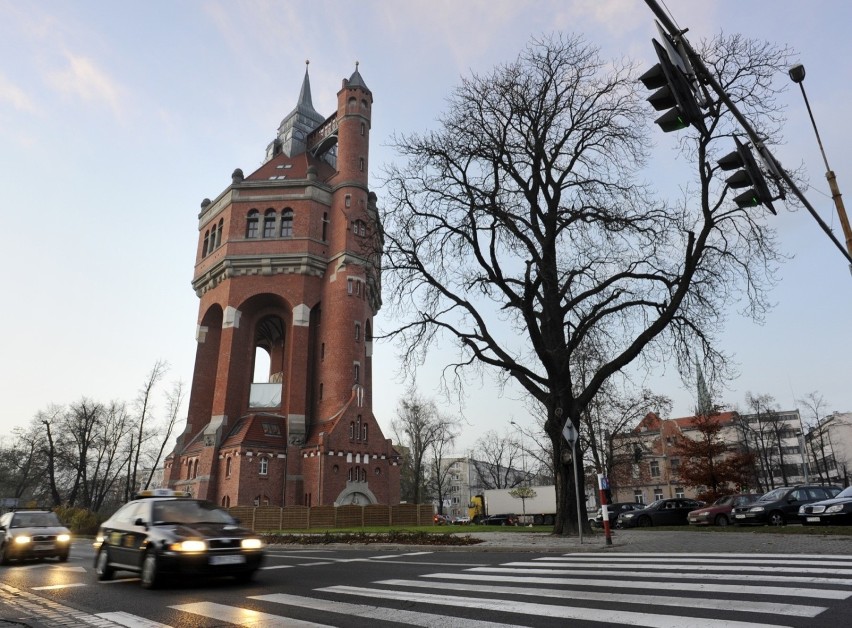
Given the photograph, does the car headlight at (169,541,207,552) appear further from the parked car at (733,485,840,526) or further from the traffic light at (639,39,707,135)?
the parked car at (733,485,840,526)

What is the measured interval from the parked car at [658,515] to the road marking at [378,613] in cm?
2464

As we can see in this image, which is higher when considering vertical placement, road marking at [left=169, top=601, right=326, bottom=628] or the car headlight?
the car headlight

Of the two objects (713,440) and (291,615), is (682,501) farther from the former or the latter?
(291,615)

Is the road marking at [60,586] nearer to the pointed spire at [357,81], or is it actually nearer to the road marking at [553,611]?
the road marking at [553,611]

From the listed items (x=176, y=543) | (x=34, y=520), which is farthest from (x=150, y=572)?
(x=34, y=520)

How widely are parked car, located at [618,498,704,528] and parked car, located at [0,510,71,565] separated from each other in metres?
23.5

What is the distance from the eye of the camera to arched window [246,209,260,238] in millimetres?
45259

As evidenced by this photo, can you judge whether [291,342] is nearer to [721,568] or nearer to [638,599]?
[721,568]

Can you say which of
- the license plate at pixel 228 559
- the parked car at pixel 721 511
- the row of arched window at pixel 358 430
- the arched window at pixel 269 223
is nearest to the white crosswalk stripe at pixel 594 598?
the license plate at pixel 228 559

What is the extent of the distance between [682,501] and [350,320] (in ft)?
81.2

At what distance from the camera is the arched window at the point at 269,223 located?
45.1 metres

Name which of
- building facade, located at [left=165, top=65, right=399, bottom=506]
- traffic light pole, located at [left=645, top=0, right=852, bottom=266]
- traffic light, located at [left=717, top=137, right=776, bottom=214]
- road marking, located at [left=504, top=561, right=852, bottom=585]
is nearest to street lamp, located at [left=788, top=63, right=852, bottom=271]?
traffic light pole, located at [left=645, top=0, right=852, bottom=266]

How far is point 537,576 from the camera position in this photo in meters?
8.12

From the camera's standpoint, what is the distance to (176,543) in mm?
7672
